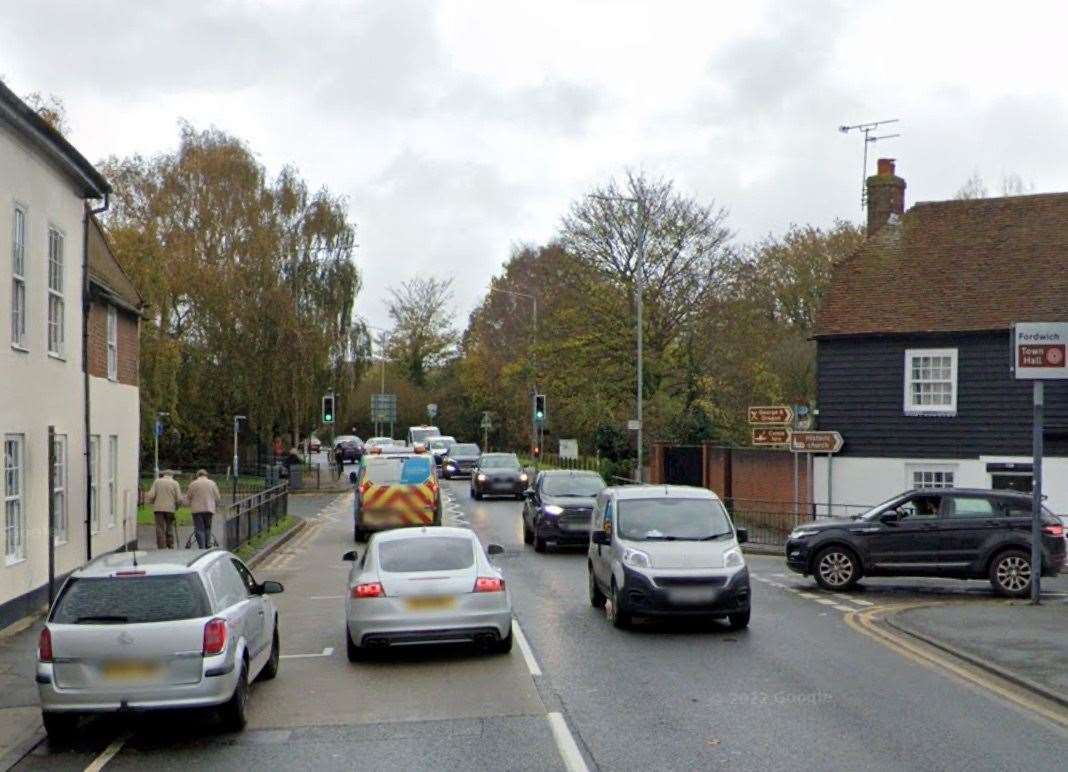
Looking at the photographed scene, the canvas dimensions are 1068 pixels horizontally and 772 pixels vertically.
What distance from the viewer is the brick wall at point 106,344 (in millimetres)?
23062

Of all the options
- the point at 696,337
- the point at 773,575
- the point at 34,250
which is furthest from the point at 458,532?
the point at 696,337

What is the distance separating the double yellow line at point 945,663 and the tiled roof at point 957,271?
51.0ft

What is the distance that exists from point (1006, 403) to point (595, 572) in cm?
1768

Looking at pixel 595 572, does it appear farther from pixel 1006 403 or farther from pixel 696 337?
pixel 696 337

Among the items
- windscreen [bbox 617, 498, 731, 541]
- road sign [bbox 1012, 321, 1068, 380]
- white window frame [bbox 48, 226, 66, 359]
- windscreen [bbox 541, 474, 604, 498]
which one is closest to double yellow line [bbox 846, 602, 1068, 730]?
windscreen [bbox 617, 498, 731, 541]

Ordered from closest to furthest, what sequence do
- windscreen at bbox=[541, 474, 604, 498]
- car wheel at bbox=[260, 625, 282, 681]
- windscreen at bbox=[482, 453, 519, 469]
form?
car wheel at bbox=[260, 625, 282, 681], windscreen at bbox=[541, 474, 604, 498], windscreen at bbox=[482, 453, 519, 469]

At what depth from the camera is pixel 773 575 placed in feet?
80.0

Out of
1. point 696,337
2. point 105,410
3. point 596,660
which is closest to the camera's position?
point 596,660

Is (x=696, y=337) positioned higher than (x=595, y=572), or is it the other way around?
(x=696, y=337)

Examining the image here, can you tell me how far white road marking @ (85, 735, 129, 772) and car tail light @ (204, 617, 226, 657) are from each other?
101cm

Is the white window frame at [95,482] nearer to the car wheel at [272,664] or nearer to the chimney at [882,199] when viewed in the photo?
the car wheel at [272,664]

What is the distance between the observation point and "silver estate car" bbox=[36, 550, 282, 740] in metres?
10.2

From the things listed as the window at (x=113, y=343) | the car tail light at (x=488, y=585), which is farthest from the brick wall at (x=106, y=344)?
the car tail light at (x=488, y=585)

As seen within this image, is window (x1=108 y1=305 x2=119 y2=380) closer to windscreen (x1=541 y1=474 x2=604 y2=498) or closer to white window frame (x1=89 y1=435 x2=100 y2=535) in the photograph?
white window frame (x1=89 y1=435 x2=100 y2=535)
